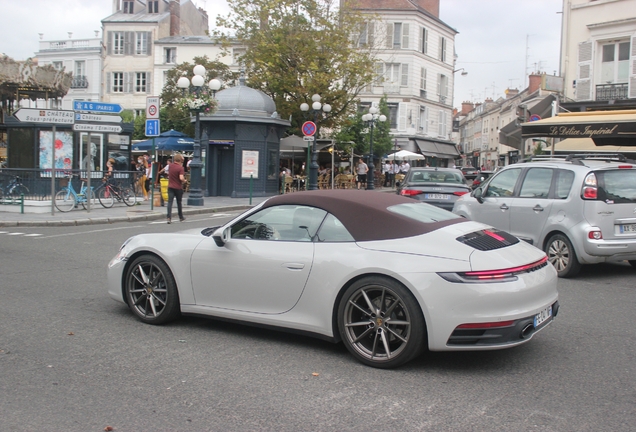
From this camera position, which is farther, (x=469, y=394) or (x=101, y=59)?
(x=101, y=59)

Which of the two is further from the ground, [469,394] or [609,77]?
[609,77]

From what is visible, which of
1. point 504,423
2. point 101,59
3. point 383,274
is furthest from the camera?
point 101,59

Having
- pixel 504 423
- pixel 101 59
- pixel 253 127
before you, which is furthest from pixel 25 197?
pixel 101 59

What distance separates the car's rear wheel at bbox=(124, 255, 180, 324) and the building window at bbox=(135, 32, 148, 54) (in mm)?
56295

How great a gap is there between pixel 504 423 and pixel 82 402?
263cm

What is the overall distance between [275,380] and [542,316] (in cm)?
210

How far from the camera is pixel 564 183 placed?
30.1 feet

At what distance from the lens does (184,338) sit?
5.59 metres

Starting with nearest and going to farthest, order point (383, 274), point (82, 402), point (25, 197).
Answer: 1. point (82, 402)
2. point (383, 274)
3. point (25, 197)

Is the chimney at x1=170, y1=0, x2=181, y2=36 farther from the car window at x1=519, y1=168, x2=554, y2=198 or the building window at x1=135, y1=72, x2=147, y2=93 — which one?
the car window at x1=519, y1=168, x2=554, y2=198

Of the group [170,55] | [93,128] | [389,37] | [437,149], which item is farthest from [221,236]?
[170,55]

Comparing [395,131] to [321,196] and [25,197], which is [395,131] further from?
[321,196]

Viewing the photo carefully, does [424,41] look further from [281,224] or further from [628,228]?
[281,224]

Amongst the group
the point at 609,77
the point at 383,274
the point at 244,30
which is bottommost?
the point at 383,274
